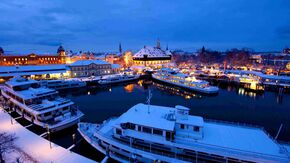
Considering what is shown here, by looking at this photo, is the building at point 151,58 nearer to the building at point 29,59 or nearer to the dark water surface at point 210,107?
the building at point 29,59

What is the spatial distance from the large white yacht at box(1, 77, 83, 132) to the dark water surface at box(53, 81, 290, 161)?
1.92 metres

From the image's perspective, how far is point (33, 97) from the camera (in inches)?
1101

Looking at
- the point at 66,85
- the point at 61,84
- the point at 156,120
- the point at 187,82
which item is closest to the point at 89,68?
the point at 66,85

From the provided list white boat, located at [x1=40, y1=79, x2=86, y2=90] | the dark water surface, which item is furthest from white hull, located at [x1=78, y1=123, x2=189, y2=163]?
white boat, located at [x1=40, y1=79, x2=86, y2=90]

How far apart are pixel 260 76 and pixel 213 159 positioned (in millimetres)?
58873

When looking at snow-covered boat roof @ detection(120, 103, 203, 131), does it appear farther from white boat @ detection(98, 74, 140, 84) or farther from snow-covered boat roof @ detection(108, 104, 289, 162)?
white boat @ detection(98, 74, 140, 84)

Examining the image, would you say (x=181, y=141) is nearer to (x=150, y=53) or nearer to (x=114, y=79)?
(x=114, y=79)

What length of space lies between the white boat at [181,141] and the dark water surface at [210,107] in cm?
377

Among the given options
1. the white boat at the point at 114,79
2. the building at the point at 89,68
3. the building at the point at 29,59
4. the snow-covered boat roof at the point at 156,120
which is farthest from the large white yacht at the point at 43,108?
the building at the point at 29,59

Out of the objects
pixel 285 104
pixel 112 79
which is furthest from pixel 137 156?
pixel 112 79

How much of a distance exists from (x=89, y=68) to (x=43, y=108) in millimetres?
50758

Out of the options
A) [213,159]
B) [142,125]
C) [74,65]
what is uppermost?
[74,65]

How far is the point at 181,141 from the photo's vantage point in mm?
15867

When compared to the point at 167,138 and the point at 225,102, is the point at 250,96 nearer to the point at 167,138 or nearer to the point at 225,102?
the point at 225,102
